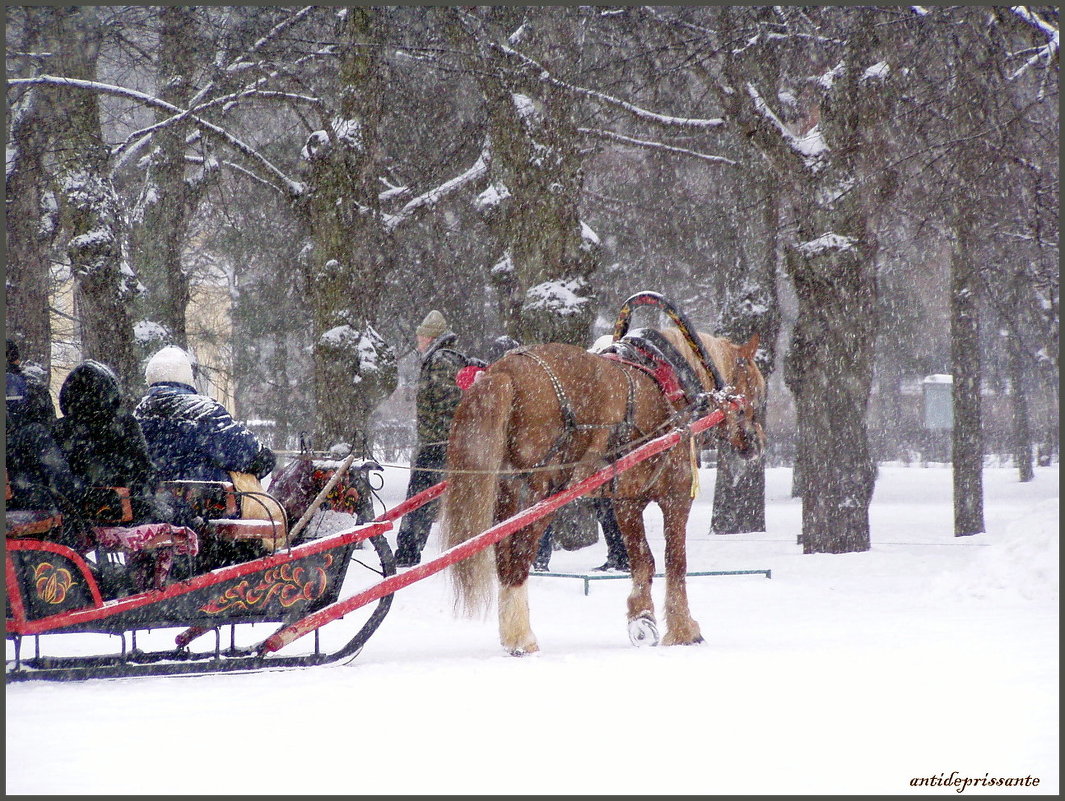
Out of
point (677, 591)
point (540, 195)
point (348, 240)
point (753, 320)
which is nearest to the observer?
point (677, 591)

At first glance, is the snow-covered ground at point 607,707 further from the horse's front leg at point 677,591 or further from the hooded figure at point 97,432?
the hooded figure at point 97,432

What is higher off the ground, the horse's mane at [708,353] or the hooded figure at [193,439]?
the horse's mane at [708,353]

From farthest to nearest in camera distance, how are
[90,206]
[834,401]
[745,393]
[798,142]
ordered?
[90,206] → [834,401] → [798,142] → [745,393]

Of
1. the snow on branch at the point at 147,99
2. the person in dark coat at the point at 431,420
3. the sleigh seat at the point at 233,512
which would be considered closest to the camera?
the sleigh seat at the point at 233,512

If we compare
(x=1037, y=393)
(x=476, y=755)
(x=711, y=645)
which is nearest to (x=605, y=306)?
(x=711, y=645)

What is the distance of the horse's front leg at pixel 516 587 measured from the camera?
21.3ft

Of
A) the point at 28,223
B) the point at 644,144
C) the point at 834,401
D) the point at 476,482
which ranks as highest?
the point at 644,144

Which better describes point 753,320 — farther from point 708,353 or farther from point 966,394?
point 708,353

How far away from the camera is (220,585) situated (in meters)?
5.61

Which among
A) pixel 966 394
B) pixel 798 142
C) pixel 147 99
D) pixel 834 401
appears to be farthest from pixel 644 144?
pixel 147 99

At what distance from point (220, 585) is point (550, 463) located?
6.45 feet

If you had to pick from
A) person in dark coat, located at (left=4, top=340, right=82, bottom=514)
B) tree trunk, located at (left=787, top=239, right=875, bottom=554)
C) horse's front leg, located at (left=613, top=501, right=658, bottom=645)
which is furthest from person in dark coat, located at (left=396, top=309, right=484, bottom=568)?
person in dark coat, located at (left=4, top=340, right=82, bottom=514)

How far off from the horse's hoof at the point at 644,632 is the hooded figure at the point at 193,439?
2.37m

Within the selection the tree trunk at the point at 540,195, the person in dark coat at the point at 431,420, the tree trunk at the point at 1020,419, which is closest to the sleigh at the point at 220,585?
the person in dark coat at the point at 431,420
